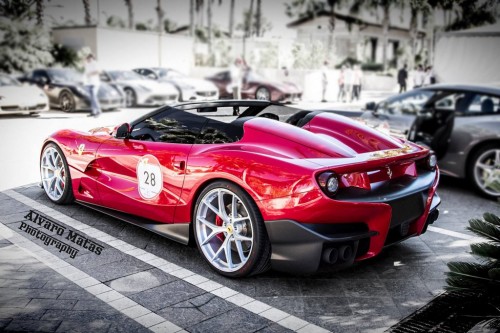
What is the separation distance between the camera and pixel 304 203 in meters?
3.44

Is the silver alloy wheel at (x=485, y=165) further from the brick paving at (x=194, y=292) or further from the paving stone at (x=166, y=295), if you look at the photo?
the paving stone at (x=166, y=295)

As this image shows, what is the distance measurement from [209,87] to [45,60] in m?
13.3

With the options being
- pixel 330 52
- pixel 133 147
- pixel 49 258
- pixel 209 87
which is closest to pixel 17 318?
pixel 49 258

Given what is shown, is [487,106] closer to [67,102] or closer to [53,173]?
[53,173]

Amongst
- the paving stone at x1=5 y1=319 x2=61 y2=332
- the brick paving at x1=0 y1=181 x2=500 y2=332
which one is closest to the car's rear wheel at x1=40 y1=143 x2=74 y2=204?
the brick paving at x1=0 y1=181 x2=500 y2=332

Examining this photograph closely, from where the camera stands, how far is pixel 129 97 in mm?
18281

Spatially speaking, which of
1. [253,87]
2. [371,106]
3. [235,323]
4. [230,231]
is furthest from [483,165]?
[253,87]

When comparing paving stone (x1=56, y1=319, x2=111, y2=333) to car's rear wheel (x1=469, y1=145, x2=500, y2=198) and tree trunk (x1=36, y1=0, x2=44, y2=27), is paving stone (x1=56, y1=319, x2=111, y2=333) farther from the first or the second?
tree trunk (x1=36, y1=0, x2=44, y2=27)

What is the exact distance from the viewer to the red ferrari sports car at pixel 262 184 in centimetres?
349

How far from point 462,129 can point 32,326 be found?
5847 millimetres

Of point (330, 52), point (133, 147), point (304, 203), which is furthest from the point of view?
point (330, 52)

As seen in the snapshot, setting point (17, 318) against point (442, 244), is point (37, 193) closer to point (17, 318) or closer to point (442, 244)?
point (17, 318)

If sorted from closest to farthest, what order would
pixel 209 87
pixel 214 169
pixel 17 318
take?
pixel 17 318, pixel 214 169, pixel 209 87

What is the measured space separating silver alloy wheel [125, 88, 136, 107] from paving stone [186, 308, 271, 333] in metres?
15.7
